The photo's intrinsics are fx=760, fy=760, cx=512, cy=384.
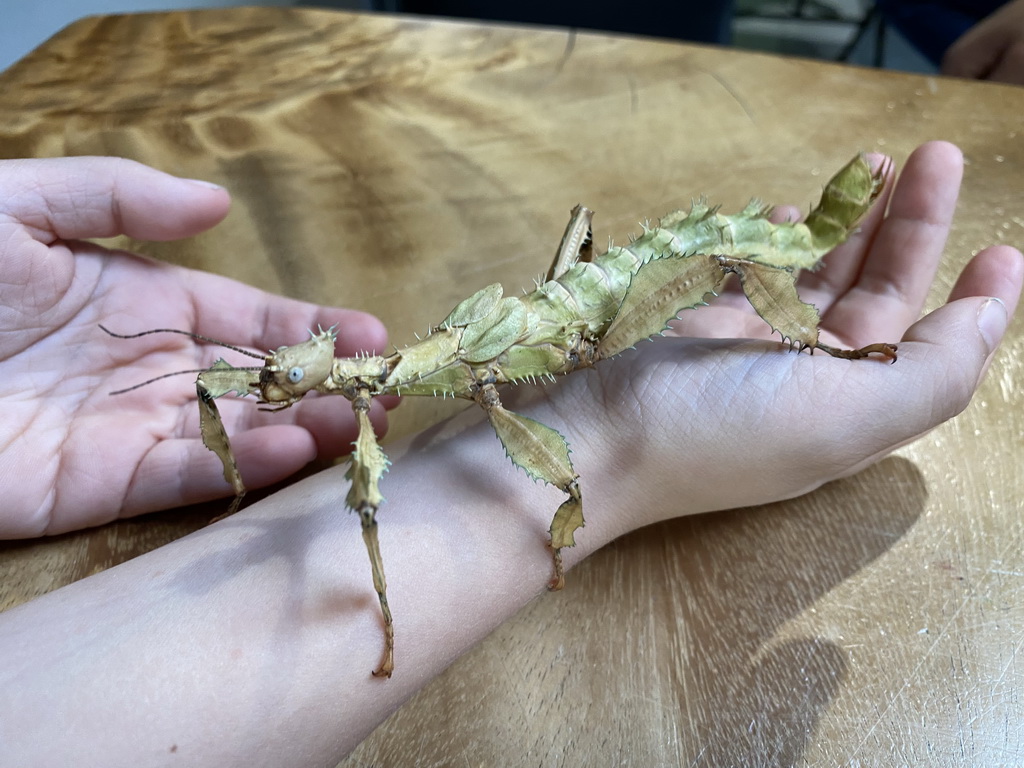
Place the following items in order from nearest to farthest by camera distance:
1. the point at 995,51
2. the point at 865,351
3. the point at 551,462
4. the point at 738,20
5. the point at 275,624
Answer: the point at 275,624
the point at 551,462
the point at 865,351
the point at 995,51
the point at 738,20

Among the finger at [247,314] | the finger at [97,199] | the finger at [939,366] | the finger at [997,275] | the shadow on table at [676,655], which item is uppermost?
the finger at [97,199]

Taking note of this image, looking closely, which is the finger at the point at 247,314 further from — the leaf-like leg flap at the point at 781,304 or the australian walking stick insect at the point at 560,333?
the leaf-like leg flap at the point at 781,304

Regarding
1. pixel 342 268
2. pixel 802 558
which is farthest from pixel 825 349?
pixel 342 268

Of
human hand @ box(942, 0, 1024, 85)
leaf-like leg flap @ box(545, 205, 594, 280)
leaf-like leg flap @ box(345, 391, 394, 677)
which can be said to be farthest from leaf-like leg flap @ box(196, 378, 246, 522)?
human hand @ box(942, 0, 1024, 85)

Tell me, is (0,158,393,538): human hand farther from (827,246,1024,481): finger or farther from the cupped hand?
(827,246,1024,481): finger

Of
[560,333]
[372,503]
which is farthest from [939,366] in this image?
[372,503]

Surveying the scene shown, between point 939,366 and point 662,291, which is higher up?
point 662,291

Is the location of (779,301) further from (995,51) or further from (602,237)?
(995,51)

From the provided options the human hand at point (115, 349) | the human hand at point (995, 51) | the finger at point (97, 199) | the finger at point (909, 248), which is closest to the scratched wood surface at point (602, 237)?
the human hand at point (115, 349)
